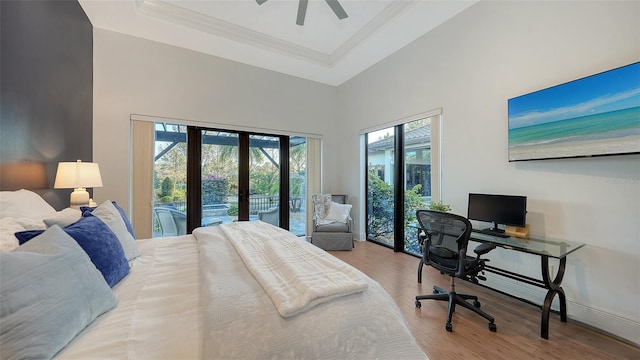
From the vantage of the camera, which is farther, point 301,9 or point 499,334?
point 301,9

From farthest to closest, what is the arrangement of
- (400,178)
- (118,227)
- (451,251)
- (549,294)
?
(400,178), (451,251), (549,294), (118,227)

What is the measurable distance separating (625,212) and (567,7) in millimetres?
1825

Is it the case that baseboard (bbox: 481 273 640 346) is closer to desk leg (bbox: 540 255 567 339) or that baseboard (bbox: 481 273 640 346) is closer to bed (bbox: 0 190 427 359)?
desk leg (bbox: 540 255 567 339)

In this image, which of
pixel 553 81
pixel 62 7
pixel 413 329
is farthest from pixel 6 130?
pixel 553 81

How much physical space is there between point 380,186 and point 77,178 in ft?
13.4

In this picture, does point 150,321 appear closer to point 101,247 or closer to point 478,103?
point 101,247

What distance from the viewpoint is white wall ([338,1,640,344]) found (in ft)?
6.03

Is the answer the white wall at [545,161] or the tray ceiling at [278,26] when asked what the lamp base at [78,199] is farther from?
the white wall at [545,161]

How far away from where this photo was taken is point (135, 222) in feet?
11.3

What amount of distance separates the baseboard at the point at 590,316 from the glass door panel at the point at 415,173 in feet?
4.28

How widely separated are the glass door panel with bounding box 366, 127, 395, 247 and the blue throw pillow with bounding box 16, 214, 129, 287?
367 cm

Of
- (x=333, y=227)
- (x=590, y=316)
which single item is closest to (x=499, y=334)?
(x=590, y=316)

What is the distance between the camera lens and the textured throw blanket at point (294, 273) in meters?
0.99

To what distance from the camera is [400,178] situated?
3926 mm
